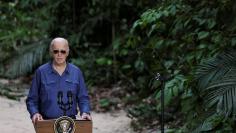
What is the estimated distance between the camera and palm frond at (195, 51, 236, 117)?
441 centimetres

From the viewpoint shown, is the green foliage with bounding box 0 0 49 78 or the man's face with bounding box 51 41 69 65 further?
the green foliage with bounding box 0 0 49 78

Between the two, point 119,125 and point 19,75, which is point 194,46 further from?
point 19,75

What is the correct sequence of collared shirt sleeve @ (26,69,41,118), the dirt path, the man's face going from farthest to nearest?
the dirt path, collared shirt sleeve @ (26,69,41,118), the man's face

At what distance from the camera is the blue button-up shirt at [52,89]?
3.71 m

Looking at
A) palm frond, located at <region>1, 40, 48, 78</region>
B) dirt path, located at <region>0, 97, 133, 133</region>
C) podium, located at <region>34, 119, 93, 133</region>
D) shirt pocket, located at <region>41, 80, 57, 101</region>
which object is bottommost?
dirt path, located at <region>0, 97, 133, 133</region>

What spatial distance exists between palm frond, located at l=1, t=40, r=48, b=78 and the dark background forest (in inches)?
0.8

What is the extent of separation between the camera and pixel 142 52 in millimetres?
7406

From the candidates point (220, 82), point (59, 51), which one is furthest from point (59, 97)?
point (220, 82)

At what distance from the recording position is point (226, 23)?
559 cm

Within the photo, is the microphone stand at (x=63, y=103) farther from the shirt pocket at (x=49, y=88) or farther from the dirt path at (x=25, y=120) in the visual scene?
the dirt path at (x=25, y=120)

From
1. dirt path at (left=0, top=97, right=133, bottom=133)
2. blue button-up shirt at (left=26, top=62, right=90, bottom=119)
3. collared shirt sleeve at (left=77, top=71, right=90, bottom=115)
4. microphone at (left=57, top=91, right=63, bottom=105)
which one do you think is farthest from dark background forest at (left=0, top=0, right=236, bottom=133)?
microphone at (left=57, top=91, right=63, bottom=105)

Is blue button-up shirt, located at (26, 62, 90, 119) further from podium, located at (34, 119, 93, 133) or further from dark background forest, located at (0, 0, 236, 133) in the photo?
dark background forest, located at (0, 0, 236, 133)

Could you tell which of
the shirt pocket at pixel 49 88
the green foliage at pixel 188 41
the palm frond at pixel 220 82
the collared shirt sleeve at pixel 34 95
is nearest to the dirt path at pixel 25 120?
the green foliage at pixel 188 41

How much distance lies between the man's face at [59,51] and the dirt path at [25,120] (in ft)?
12.0
